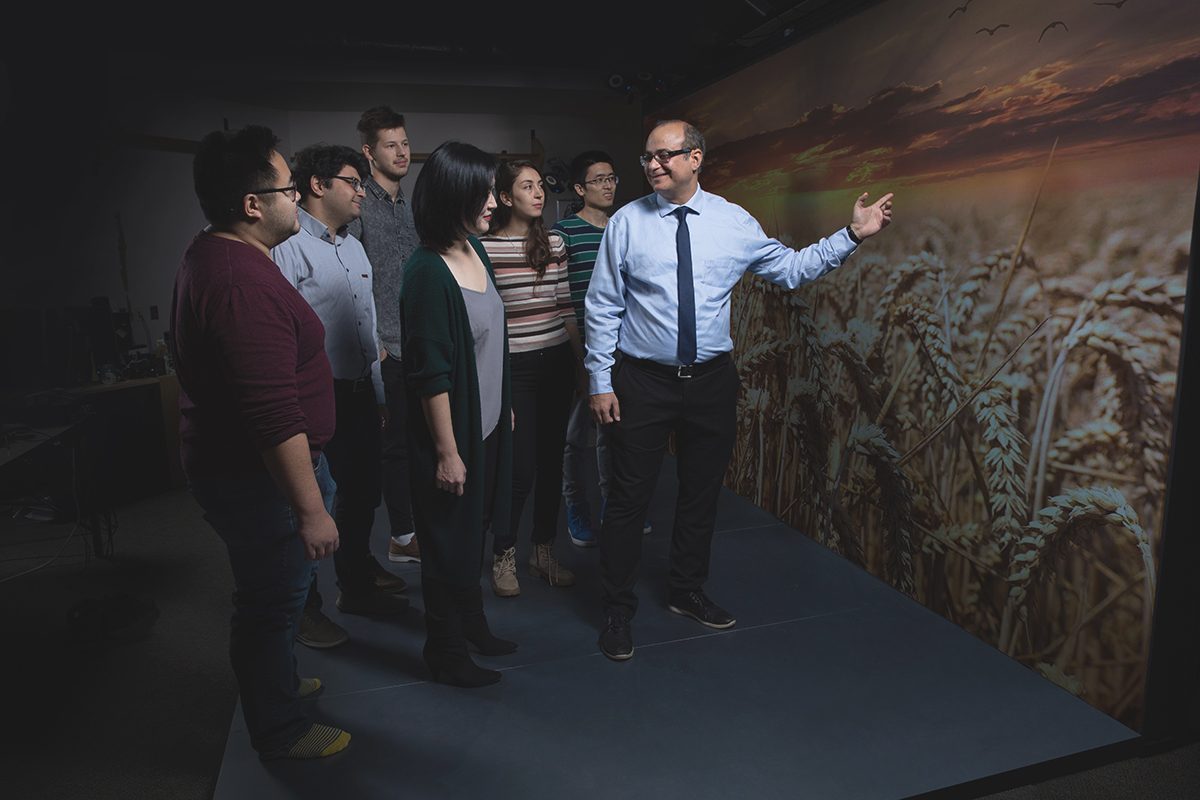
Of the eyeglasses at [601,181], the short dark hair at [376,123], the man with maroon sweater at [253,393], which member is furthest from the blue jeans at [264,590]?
the eyeglasses at [601,181]

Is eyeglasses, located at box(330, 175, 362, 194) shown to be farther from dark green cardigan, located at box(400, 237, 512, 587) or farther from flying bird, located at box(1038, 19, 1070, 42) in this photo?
flying bird, located at box(1038, 19, 1070, 42)

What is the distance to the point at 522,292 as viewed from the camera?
105 inches

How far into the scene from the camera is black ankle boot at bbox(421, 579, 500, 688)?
2.11 meters

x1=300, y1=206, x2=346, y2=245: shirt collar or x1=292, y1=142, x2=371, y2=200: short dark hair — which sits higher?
x1=292, y1=142, x2=371, y2=200: short dark hair

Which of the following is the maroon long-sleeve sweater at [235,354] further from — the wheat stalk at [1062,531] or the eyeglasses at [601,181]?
the wheat stalk at [1062,531]

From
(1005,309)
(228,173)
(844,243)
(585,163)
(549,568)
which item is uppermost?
(585,163)

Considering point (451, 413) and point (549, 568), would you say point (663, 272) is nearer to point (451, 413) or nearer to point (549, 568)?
point (451, 413)

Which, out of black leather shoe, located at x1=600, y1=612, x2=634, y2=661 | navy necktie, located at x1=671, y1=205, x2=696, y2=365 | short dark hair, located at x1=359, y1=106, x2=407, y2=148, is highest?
short dark hair, located at x1=359, y1=106, x2=407, y2=148

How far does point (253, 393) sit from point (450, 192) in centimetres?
73

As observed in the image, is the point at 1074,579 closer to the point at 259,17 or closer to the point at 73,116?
the point at 259,17

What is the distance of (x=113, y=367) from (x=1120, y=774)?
5000 mm

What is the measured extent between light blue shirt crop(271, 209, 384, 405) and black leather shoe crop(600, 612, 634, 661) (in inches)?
43.9

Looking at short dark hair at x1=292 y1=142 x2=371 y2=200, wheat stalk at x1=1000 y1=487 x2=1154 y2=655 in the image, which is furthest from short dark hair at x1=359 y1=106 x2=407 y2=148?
wheat stalk at x1=1000 y1=487 x2=1154 y2=655

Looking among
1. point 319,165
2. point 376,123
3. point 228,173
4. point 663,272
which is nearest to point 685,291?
point 663,272
